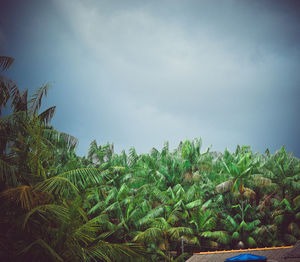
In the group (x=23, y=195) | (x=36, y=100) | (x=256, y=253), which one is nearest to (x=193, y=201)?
(x=256, y=253)

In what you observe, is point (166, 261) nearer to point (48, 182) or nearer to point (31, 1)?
point (48, 182)

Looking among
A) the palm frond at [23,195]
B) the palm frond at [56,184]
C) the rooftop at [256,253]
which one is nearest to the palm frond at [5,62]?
the palm frond at [56,184]

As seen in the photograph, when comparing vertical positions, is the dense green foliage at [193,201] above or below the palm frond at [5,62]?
below

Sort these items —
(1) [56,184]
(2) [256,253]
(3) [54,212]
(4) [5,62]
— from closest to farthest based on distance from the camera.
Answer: (3) [54,212], (1) [56,184], (4) [5,62], (2) [256,253]

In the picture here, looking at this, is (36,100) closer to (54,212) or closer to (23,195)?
(23,195)

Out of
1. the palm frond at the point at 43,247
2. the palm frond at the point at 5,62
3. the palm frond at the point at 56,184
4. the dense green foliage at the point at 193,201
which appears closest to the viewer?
the palm frond at the point at 43,247

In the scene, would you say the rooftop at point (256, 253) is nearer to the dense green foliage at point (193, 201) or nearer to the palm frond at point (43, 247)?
the dense green foliage at point (193, 201)

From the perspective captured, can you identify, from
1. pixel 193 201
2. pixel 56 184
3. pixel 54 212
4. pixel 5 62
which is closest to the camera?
pixel 54 212

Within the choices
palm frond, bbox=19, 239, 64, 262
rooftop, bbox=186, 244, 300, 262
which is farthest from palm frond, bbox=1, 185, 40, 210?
rooftop, bbox=186, 244, 300, 262

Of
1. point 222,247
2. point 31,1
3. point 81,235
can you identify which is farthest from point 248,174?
point 31,1

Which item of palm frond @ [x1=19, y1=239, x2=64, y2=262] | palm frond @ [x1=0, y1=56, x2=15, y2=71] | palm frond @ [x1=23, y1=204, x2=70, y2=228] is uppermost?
palm frond @ [x1=0, y1=56, x2=15, y2=71]

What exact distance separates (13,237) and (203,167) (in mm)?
17999

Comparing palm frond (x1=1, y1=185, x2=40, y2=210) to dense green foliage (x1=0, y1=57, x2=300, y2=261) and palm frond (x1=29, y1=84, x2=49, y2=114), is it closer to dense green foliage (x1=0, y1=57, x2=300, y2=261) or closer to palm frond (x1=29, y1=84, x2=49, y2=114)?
palm frond (x1=29, y1=84, x2=49, y2=114)

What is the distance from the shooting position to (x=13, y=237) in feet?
17.5
